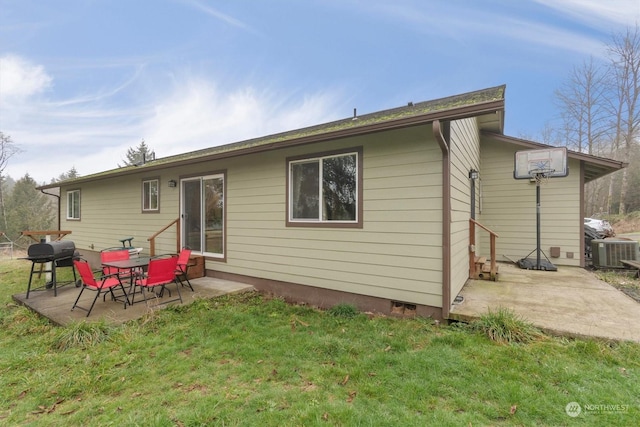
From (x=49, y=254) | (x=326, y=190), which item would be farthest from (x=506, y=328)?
(x=49, y=254)

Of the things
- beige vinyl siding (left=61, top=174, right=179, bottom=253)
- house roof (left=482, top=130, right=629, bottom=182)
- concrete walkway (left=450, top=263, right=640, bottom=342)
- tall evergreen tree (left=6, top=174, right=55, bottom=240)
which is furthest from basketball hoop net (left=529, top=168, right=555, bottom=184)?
tall evergreen tree (left=6, top=174, right=55, bottom=240)

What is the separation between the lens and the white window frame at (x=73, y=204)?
1030 cm

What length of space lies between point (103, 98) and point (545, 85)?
25.2 meters

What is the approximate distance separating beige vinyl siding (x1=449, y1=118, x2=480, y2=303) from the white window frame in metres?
11.9

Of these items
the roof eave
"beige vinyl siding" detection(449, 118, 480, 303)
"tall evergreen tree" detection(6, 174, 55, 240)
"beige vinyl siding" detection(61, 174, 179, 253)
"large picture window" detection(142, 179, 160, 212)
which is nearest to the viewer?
the roof eave

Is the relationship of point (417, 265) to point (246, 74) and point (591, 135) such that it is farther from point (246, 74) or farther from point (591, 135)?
point (591, 135)

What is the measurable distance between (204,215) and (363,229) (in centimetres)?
377

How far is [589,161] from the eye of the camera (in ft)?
21.3

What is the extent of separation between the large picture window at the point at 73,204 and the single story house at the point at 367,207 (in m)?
3.55

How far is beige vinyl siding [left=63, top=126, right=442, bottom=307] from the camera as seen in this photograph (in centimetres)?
381

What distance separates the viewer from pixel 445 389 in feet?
7.55

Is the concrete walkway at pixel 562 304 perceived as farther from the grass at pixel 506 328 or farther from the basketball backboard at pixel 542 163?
the basketball backboard at pixel 542 163

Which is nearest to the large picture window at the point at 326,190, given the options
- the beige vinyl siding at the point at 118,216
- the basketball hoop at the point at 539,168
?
the beige vinyl siding at the point at 118,216

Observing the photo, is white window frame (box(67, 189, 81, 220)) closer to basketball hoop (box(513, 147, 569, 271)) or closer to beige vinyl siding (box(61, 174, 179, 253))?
beige vinyl siding (box(61, 174, 179, 253))
